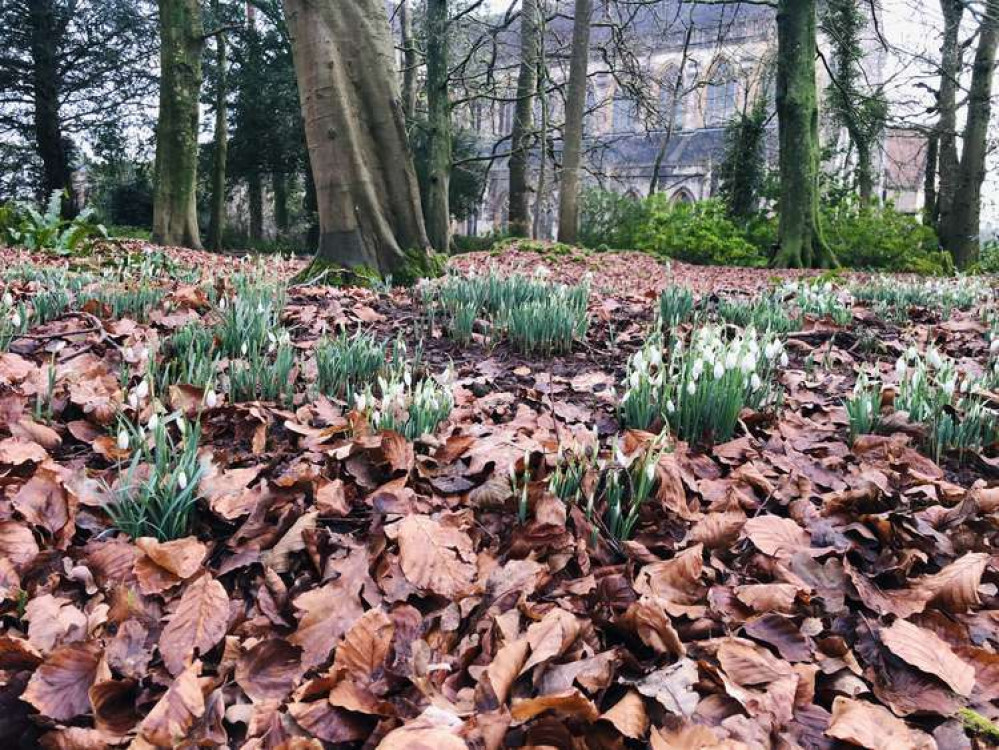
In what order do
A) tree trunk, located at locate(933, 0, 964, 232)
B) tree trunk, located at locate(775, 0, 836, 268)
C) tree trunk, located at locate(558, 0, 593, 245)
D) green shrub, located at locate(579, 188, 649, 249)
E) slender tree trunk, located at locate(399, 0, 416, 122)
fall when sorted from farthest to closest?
1. slender tree trunk, located at locate(399, 0, 416, 122)
2. green shrub, located at locate(579, 188, 649, 249)
3. tree trunk, located at locate(933, 0, 964, 232)
4. tree trunk, located at locate(558, 0, 593, 245)
5. tree trunk, located at locate(775, 0, 836, 268)

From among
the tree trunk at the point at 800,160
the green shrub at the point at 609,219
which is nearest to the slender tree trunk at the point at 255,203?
the green shrub at the point at 609,219

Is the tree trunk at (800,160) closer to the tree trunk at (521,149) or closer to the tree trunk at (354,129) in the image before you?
the tree trunk at (521,149)

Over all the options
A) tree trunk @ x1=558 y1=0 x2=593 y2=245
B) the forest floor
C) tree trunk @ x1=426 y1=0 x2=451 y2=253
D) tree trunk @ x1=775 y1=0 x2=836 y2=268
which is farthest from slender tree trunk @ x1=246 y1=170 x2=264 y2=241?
the forest floor

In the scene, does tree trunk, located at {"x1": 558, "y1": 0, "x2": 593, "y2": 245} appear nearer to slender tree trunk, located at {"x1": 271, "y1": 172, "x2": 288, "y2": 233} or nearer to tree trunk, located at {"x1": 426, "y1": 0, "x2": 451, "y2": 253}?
tree trunk, located at {"x1": 426, "y1": 0, "x2": 451, "y2": 253}

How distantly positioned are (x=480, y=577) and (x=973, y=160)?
15.1 meters

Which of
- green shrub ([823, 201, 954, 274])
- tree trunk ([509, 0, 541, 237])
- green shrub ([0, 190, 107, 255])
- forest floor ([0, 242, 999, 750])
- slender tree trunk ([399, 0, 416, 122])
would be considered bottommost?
forest floor ([0, 242, 999, 750])

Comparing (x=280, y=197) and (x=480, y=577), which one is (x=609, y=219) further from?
(x=480, y=577)

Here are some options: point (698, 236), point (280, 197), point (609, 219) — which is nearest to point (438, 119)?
point (609, 219)

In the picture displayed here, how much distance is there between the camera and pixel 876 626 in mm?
1349

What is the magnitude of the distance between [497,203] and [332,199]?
3511 cm

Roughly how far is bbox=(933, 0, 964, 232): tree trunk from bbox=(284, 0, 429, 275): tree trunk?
1275cm

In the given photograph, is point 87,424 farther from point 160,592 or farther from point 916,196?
point 916,196

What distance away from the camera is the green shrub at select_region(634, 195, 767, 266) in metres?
12.6

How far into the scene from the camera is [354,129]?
4.93 meters
